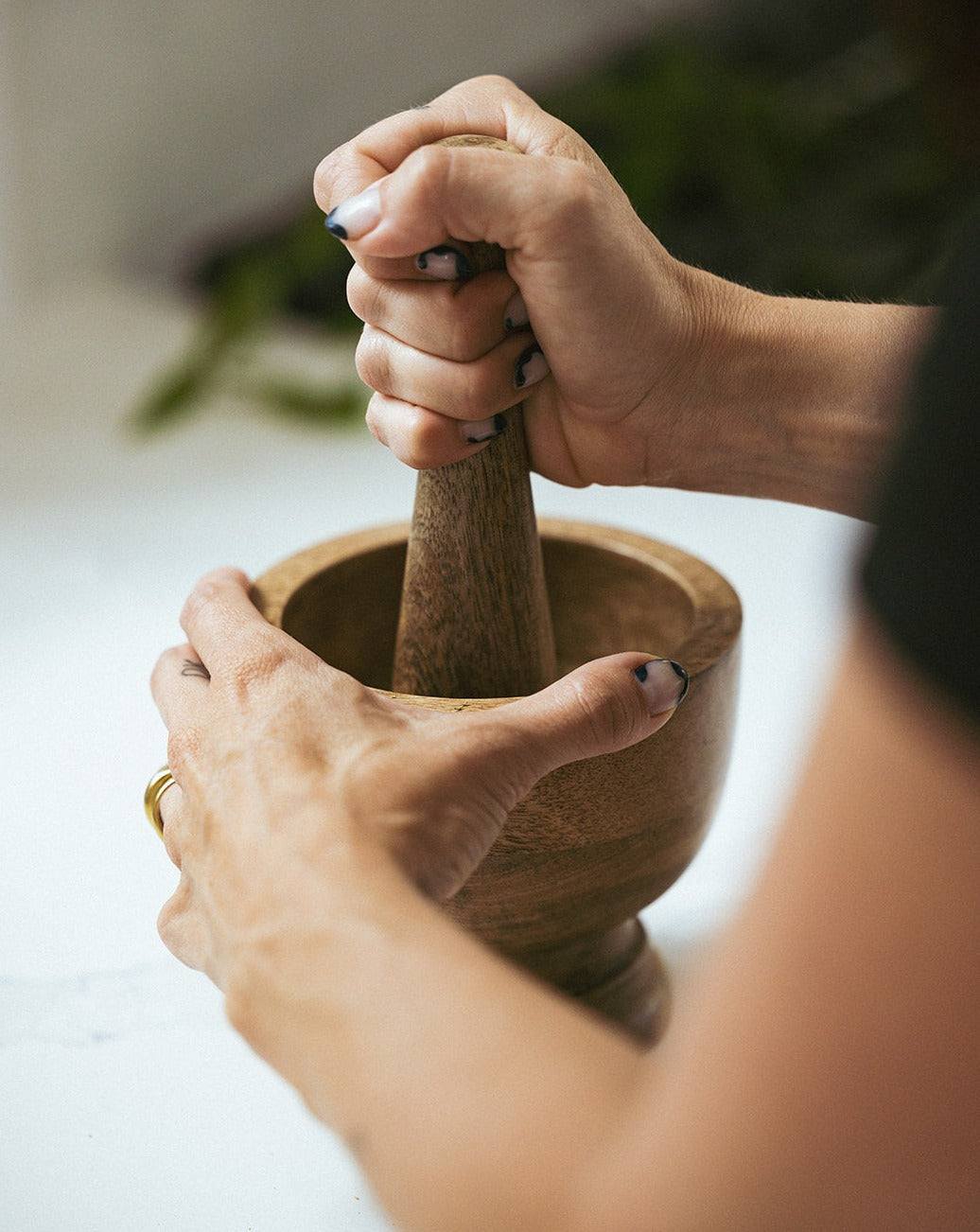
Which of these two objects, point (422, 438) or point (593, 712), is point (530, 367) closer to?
point (422, 438)

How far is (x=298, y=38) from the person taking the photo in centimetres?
189

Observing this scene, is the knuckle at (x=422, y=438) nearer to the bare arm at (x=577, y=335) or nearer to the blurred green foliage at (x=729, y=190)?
the bare arm at (x=577, y=335)

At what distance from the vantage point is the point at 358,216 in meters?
0.59

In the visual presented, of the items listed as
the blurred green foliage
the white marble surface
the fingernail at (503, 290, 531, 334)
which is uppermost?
the fingernail at (503, 290, 531, 334)

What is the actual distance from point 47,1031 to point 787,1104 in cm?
49

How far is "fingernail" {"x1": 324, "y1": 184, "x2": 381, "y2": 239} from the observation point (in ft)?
1.92

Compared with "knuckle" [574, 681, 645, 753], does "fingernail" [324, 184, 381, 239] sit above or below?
above

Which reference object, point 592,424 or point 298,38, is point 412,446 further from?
point 298,38

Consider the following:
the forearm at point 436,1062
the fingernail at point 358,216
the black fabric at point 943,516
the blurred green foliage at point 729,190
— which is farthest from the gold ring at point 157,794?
the blurred green foliage at point 729,190

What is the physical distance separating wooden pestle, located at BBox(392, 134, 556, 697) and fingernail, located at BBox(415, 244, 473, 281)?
21 millimetres

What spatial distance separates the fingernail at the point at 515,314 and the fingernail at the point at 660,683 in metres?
0.21

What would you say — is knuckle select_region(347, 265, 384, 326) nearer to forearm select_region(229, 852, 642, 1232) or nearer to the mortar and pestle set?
the mortar and pestle set

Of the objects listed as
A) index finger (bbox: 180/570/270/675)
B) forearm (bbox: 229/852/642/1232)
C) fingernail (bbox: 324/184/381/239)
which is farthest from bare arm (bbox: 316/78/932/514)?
forearm (bbox: 229/852/642/1232)

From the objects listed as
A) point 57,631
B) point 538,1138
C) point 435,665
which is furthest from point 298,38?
point 538,1138
